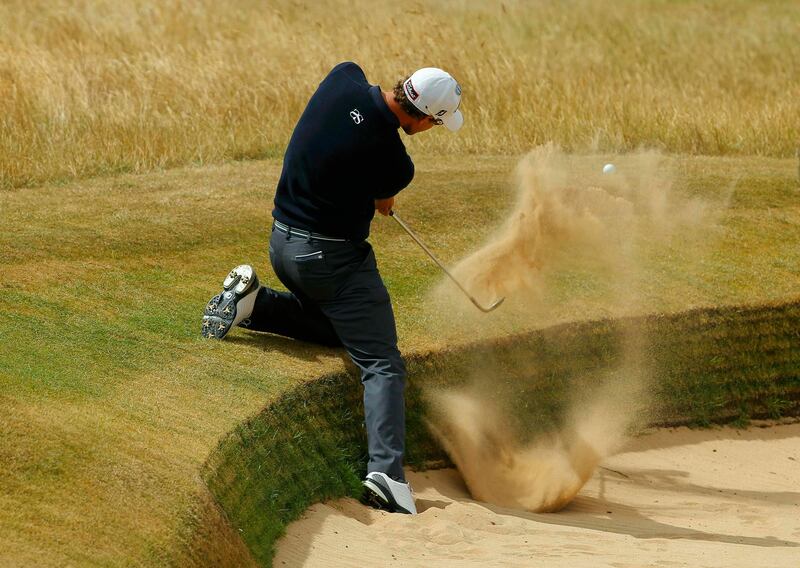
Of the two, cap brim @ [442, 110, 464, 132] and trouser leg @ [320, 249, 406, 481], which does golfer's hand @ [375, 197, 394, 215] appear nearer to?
trouser leg @ [320, 249, 406, 481]

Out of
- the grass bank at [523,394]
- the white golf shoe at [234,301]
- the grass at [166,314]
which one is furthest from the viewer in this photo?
the white golf shoe at [234,301]

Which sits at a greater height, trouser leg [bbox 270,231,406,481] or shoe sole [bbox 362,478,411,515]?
trouser leg [bbox 270,231,406,481]

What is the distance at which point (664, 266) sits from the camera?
1091 centimetres

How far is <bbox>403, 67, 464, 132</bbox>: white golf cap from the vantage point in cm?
697

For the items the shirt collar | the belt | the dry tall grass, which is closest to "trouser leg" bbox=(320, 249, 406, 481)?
the belt

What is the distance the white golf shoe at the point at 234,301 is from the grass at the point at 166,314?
19cm

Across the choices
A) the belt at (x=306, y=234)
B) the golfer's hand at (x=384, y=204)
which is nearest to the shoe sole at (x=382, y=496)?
the belt at (x=306, y=234)

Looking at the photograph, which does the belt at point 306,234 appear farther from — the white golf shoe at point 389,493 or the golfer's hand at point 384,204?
the white golf shoe at point 389,493

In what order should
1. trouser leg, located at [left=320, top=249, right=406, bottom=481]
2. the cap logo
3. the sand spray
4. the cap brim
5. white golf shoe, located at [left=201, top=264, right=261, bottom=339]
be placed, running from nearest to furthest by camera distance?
the cap logo
trouser leg, located at [left=320, top=249, right=406, bottom=481]
the cap brim
white golf shoe, located at [left=201, top=264, right=261, bottom=339]
the sand spray

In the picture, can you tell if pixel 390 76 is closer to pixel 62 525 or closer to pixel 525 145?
pixel 525 145

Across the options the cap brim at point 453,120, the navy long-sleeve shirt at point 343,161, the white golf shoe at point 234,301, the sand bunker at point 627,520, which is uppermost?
the cap brim at point 453,120

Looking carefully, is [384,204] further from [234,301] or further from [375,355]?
[234,301]

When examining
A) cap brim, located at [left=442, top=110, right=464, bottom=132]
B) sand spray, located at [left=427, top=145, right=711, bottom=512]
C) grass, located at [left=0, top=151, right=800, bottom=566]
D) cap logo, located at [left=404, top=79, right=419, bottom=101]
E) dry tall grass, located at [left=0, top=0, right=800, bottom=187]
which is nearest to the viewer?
grass, located at [left=0, top=151, right=800, bottom=566]

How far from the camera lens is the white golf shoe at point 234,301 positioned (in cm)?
780
